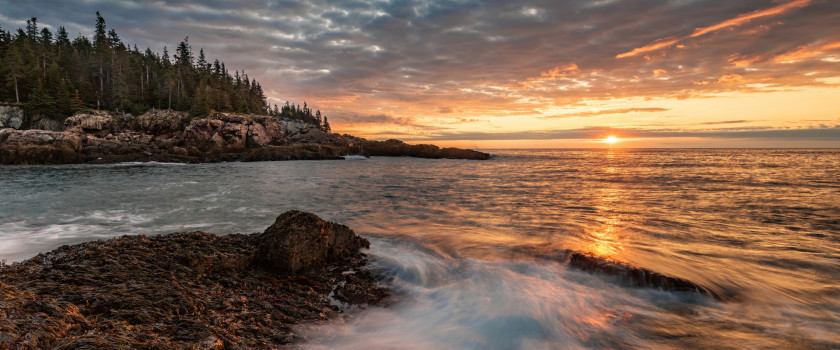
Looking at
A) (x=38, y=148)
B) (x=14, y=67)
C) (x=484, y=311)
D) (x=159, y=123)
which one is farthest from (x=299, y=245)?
(x=14, y=67)

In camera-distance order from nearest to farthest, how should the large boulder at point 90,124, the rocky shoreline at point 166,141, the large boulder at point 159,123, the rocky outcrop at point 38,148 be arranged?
1. the rocky outcrop at point 38,148
2. the rocky shoreline at point 166,141
3. the large boulder at point 90,124
4. the large boulder at point 159,123

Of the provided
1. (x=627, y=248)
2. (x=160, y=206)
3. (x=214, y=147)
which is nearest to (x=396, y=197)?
(x=160, y=206)

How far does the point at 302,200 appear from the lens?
16.6 m

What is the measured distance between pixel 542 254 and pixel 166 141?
58428 millimetres

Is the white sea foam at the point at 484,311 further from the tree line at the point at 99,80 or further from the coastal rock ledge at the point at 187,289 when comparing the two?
the tree line at the point at 99,80

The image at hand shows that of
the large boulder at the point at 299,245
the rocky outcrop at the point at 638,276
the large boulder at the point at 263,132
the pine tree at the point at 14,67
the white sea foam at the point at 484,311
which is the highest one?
the pine tree at the point at 14,67

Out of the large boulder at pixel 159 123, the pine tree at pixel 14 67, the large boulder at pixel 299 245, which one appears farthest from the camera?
the pine tree at pixel 14 67

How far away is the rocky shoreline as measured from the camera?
1501 inches

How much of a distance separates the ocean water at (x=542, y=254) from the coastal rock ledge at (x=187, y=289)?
641 mm

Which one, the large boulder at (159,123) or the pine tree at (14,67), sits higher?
the pine tree at (14,67)

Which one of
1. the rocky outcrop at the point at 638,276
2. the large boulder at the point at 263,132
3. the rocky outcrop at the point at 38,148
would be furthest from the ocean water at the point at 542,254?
the large boulder at the point at 263,132

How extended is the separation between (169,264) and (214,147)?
178 ft

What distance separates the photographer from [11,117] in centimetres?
5131

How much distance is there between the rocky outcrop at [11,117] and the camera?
50.7m
